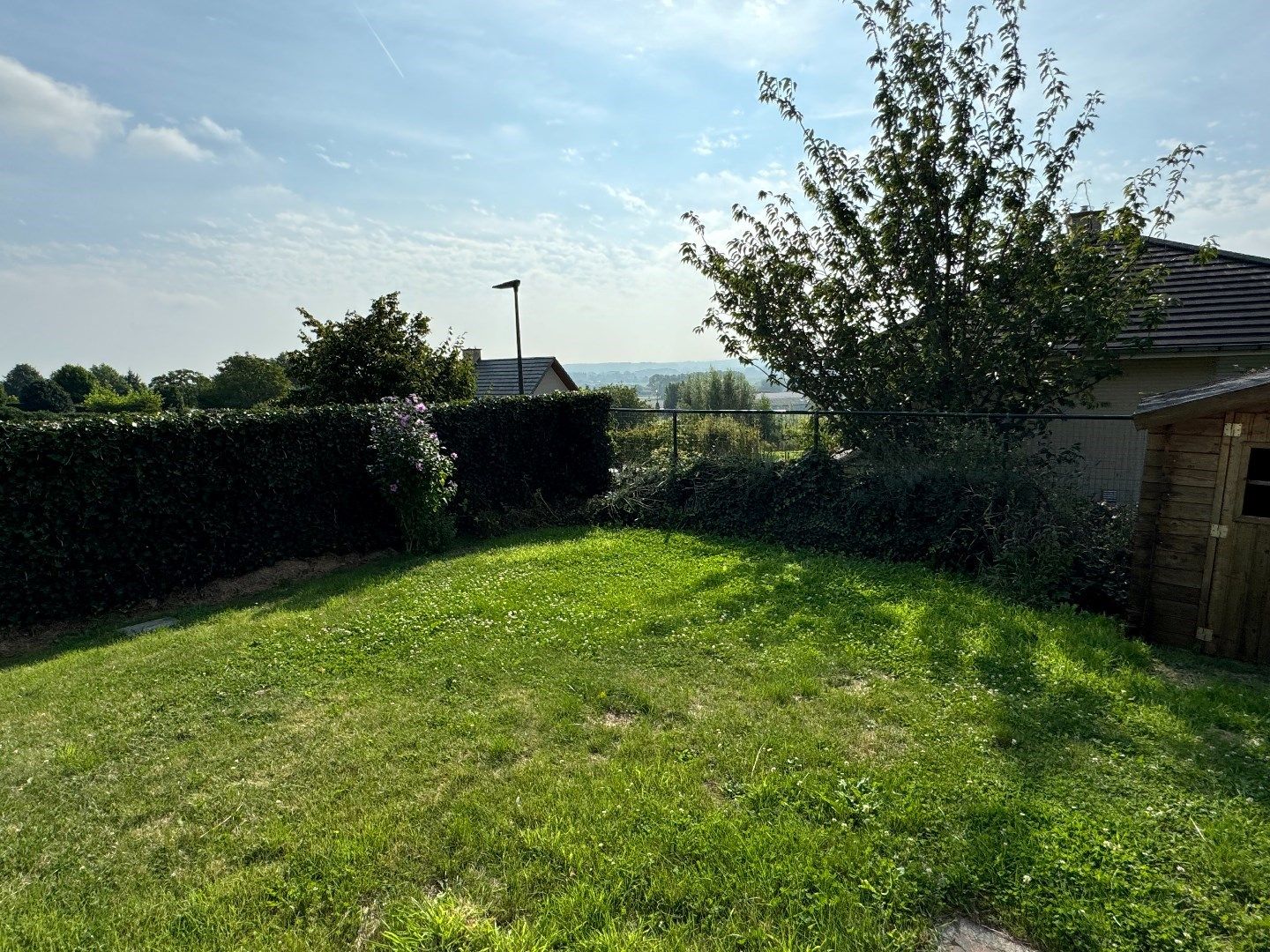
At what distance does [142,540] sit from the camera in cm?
630

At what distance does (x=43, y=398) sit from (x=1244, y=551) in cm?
7512

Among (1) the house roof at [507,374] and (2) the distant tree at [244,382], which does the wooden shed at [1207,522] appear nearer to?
(1) the house roof at [507,374]

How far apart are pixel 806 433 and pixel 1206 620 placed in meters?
5.10

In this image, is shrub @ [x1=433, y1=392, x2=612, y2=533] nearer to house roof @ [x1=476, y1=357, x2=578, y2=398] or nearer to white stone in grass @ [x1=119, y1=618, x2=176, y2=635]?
white stone in grass @ [x1=119, y1=618, x2=176, y2=635]

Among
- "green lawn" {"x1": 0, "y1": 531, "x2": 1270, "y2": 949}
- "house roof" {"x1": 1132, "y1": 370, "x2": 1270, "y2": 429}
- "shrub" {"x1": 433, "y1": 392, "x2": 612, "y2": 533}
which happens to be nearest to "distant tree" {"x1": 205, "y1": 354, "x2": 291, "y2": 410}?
"shrub" {"x1": 433, "y1": 392, "x2": 612, "y2": 533}

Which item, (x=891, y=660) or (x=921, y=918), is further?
(x=891, y=660)

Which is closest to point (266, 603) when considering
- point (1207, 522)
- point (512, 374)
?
point (1207, 522)

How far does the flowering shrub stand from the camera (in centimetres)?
801

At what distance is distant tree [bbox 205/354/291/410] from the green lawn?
52.2 metres

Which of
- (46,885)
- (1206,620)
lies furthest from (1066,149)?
(46,885)

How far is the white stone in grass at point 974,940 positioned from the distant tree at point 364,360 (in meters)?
12.0

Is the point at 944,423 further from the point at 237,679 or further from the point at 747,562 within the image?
the point at 237,679

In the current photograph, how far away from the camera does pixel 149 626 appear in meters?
5.82

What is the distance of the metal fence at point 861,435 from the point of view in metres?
7.90
